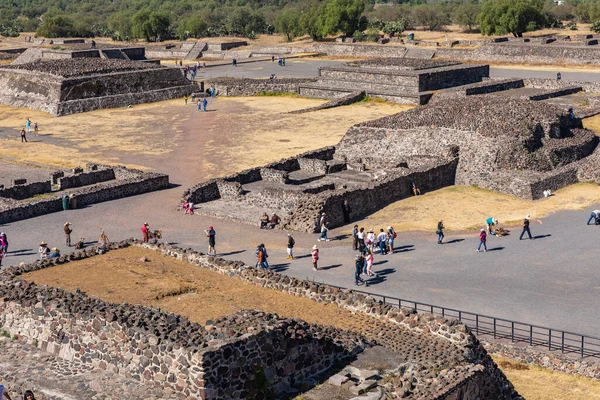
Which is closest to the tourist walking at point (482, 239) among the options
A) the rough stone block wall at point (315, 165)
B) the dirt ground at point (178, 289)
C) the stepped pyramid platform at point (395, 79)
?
the dirt ground at point (178, 289)

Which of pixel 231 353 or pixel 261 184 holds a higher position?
pixel 231 353

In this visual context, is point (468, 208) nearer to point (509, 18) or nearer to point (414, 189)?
point (414, 189)

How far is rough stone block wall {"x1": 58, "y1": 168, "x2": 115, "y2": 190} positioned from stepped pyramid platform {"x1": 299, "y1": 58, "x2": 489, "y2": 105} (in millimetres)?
21628

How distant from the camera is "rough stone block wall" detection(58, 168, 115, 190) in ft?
109

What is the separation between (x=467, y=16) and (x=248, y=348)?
87084mm

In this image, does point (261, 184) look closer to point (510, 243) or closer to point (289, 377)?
point (510, 243)

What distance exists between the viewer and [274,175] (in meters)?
33.3

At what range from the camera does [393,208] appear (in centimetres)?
2973

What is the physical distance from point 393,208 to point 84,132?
2190 centimetres

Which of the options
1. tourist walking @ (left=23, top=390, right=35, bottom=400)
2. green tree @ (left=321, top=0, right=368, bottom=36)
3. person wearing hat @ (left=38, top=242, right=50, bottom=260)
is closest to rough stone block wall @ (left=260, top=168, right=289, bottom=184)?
person wearing hat @ (left=38, top=242, right=50, bottom=260)

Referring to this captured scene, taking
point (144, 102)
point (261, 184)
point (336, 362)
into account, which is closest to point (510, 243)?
point (261, 184)

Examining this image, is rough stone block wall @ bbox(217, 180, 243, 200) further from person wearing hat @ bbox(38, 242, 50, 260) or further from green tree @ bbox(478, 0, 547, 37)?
green tree @ bbox(478, 0, 547, 37)

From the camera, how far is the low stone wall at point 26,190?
31.2 m

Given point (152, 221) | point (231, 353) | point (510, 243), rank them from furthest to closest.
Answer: point (152, 221) < point (510, 243) < point (231, 353)
